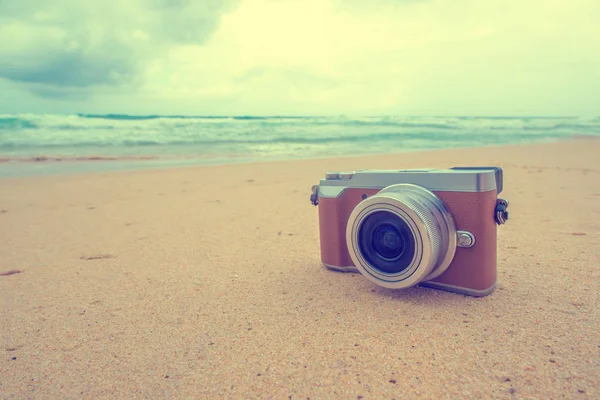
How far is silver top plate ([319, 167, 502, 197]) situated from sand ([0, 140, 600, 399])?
380 mm

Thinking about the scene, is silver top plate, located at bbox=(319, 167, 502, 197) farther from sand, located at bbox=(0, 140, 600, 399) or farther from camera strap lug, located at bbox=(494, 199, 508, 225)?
sand, located at bbox=(0, 140, 600, 399)

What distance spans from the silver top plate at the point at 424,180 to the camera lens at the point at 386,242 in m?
0.17

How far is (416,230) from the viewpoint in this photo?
1.36m

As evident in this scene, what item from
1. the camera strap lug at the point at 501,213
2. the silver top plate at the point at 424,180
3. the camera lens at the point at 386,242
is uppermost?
the silver top plate at the point at 424,180

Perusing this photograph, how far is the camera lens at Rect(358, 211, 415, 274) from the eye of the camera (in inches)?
56.2

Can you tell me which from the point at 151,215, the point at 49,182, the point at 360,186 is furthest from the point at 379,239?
the point at 49,182

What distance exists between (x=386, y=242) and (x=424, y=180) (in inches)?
10.1

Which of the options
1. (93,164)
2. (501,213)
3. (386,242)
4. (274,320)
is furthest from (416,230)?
(93,164)

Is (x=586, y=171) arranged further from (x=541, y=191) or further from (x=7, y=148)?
(x=7, y=148)

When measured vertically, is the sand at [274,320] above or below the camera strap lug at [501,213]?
below

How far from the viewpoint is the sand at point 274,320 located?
109 cm

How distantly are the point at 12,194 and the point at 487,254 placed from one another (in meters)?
4.45

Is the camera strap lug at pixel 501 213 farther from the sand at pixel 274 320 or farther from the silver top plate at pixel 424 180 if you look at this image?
the sand at pixel 274 320

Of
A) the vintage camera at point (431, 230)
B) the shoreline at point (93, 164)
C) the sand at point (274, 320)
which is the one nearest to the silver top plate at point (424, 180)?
the vintage camera at point (431, 230)
